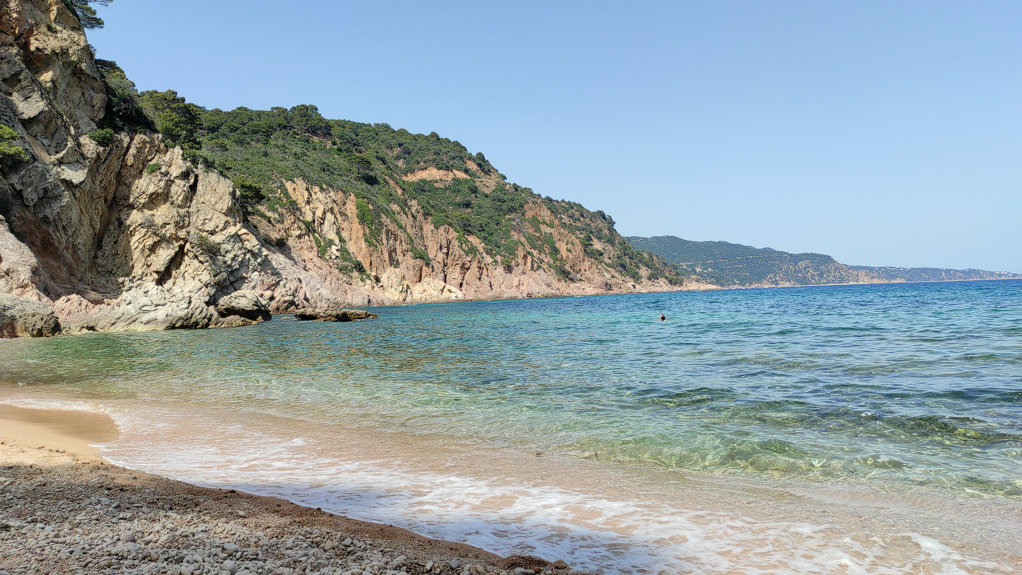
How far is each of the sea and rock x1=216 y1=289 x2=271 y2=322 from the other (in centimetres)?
1965

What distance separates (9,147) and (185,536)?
1292 inches

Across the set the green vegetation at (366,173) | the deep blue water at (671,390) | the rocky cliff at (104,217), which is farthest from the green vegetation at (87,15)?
the deep blue water at (671,390)

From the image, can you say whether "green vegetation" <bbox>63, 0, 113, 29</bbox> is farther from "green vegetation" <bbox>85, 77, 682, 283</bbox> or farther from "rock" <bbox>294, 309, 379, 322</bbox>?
"rock" <bbox>294, 309, 379, 322</bbox>

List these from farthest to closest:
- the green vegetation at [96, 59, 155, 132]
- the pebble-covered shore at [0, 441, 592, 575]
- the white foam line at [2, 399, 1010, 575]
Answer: the green vegetation at [96, 59, 155, 132] < the white foam line at [2, 399, 1010, 575] < the pebble-covered shore at [0, 441, 592, 575]

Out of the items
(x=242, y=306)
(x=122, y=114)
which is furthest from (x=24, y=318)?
(x=122, y=114)

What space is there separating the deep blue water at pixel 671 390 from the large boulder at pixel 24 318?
4.78 m

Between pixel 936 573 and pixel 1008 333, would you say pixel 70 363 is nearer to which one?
pixel 936 573

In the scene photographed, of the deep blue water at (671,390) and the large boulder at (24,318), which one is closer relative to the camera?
the deep blue water at (671,390)

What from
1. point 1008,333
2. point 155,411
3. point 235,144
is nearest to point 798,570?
point 155,411

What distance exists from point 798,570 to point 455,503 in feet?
8.63

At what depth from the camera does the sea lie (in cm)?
401

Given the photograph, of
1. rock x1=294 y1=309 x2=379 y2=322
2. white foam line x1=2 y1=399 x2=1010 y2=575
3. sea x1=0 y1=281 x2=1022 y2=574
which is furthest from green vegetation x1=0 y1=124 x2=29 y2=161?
white foam line x1=2 y1=399 x2=1010 y2=575

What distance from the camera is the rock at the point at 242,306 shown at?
34375 millimetres

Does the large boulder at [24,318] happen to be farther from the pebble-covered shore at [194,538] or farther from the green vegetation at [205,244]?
the pebble-covered shore at [194,538]
